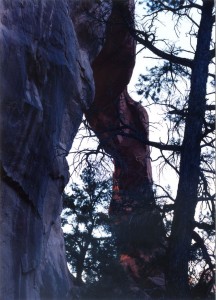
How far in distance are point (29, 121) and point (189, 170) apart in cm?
239

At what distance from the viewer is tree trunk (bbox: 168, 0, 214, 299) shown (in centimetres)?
725

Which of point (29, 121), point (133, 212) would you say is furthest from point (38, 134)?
point (133, 212)

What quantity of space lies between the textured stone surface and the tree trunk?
1557mm

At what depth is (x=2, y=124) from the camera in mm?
5668

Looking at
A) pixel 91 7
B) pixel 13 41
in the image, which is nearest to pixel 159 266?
pixel 13 41

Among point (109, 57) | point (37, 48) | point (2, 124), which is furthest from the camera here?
point (109, 57)

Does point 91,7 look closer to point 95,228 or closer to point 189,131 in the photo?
point 189,131

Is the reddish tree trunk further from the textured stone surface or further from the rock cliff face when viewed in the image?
the textured stone surface

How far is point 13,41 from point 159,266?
3.37 meters

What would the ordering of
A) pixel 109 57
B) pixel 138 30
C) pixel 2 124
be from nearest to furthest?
pixel 2 124, pixel 138 30, pixel 109 57

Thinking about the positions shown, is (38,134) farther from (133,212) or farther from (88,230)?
(88,230)

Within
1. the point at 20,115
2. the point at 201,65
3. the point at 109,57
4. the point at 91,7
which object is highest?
the point at 109,57

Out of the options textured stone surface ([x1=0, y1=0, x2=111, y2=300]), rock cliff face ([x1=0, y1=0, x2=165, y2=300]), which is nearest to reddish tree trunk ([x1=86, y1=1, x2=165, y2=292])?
rock cliff face ([x1=0, y1=0, x2=165, y2=300])

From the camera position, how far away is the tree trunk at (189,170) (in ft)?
23.8
